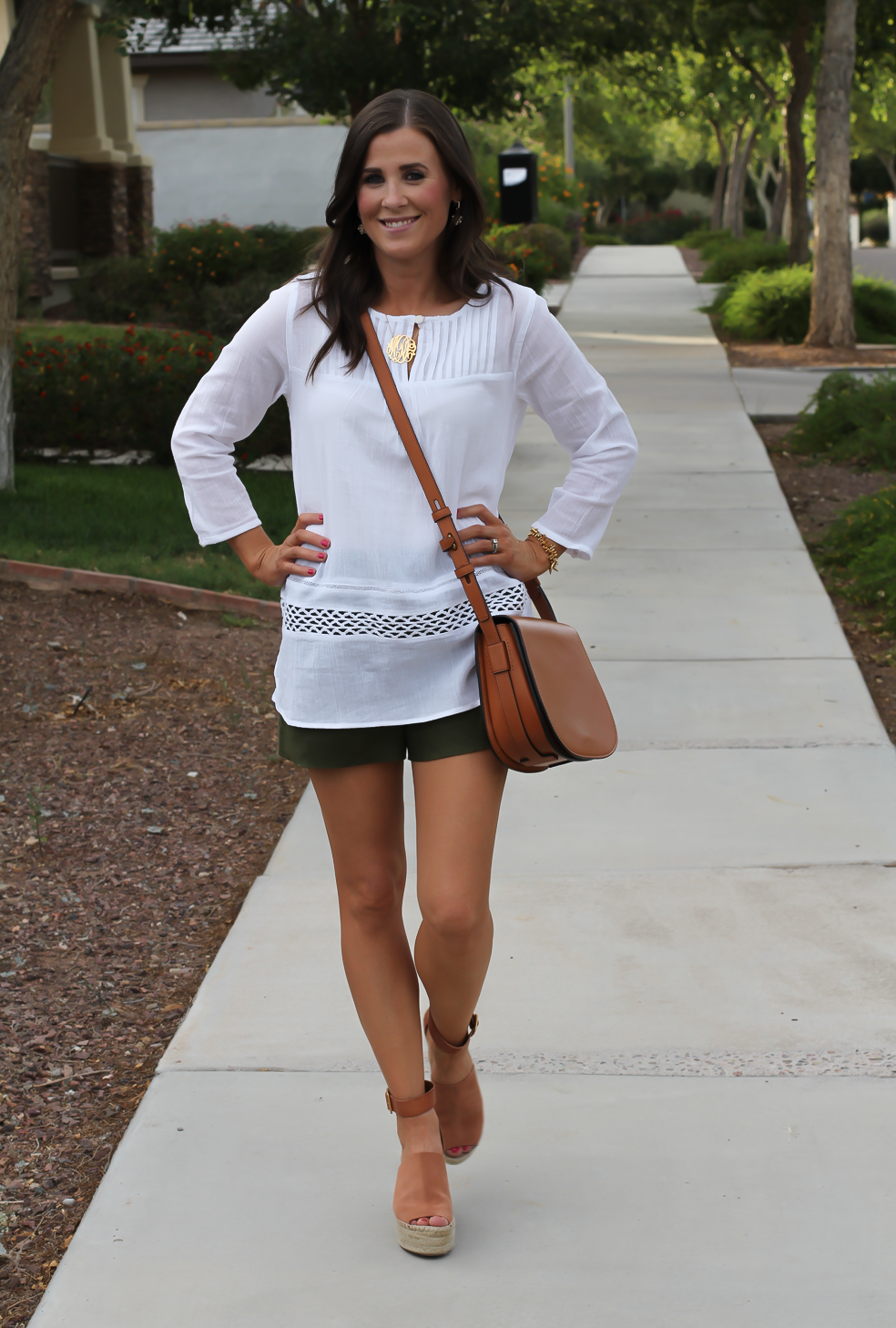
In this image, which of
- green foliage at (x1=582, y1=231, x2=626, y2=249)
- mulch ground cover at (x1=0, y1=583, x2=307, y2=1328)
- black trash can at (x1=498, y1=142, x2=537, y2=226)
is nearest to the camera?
mulch ground cover at (x1=0, y1=583, x2=307, y2=1328)

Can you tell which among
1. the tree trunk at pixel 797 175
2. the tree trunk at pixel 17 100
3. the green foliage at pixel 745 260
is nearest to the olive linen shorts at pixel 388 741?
the tree trunk at pixel 17 100

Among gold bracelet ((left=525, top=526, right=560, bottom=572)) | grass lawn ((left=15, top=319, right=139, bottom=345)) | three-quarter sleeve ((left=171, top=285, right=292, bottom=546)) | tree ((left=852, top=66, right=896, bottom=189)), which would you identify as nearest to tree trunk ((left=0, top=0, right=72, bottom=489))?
grass lawn ((left=15, top=319, right=139, bottom=345))

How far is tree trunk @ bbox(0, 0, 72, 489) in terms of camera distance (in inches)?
325

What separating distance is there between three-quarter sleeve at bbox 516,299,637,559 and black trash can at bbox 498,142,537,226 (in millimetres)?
17672

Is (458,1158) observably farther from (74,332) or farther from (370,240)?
(74,332)

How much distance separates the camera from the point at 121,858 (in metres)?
4.61

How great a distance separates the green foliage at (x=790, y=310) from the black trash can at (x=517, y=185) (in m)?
3.17

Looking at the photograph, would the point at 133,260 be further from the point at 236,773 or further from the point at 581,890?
the point at 581,890

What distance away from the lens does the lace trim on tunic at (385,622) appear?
2.43 metres

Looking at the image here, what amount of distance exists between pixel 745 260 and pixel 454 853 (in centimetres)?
2400

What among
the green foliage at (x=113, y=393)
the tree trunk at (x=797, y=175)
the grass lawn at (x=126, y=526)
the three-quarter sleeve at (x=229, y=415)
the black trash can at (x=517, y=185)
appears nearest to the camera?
the three-quarter sleeve at (x=229, y=415)

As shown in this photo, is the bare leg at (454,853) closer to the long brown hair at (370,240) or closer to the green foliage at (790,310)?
the long brown hair at (370,240)

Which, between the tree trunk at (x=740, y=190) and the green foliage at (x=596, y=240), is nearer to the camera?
the tree trunk at (x=740, y=190)

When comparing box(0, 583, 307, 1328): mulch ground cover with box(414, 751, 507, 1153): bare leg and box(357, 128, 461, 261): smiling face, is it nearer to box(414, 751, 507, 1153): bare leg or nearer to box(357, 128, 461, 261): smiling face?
box(414, 751, 507, 1153): bare leg
